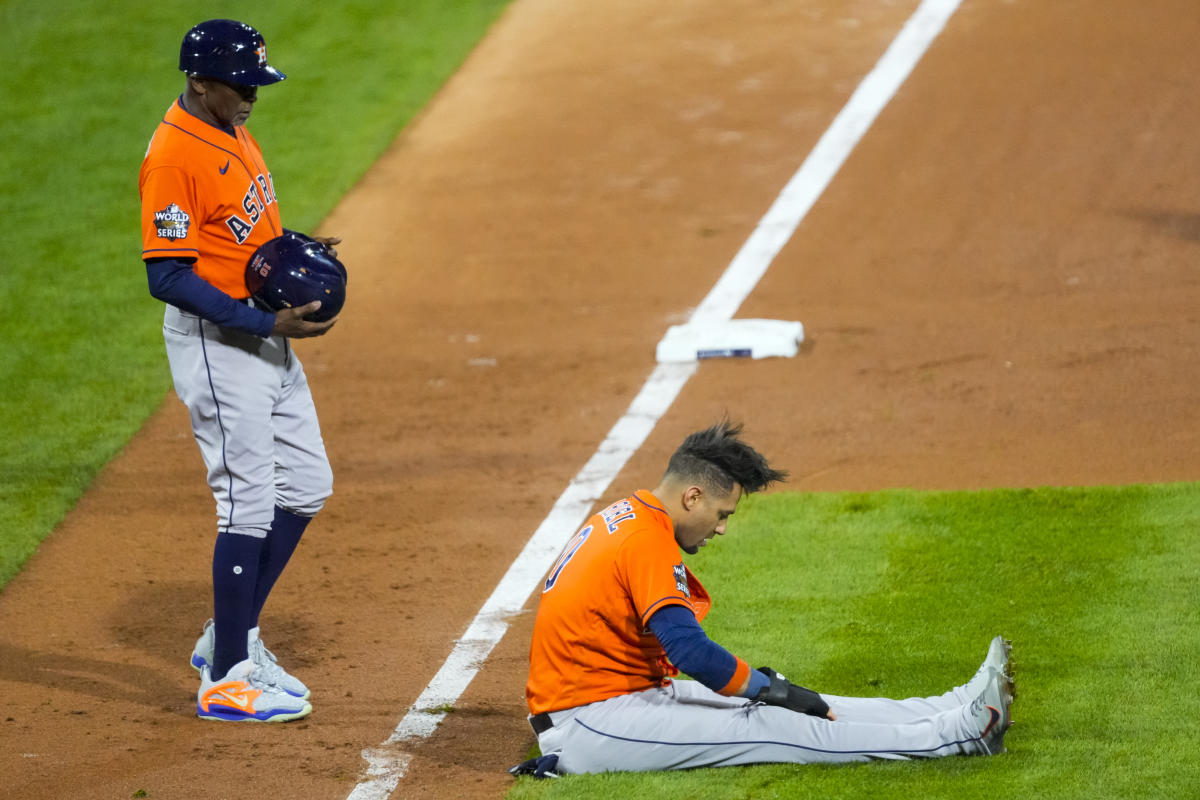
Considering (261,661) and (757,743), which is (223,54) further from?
(757,743)

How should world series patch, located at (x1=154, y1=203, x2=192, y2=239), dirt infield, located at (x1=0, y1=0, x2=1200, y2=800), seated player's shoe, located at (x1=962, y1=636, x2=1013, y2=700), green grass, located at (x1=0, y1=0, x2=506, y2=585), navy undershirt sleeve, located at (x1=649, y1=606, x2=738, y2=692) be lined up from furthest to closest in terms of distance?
green grass, located at (x1=0, y1=0, x2=506, y2=585) → dirt infield, located at (x1=0, y1=0, x2=1200, y2=800) → world series patch, located at (x1=154, y1=203, x2=192, y2=239) → seated player's shoe, located at (x1=962, y1=636, x2=1013, y2=700) → navy undershirt sleeve, located at (x1=649, y1=606, x2=738, y2=692)

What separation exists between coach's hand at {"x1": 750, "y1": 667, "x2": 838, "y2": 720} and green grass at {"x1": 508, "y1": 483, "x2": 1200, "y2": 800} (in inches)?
7.4

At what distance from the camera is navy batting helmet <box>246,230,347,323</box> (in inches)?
198

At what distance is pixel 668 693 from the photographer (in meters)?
4.73

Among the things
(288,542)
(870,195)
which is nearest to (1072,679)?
(288,542)

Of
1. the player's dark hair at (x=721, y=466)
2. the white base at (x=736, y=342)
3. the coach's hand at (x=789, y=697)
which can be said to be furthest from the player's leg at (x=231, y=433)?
the white base at (x=736, y=342)

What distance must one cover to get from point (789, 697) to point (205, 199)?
238 centimetres

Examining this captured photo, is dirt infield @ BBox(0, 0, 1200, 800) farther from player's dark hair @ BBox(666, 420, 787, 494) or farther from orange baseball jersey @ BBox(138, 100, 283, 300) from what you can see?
orange baseball jersey @ BBox(138, 100, 283, 300)

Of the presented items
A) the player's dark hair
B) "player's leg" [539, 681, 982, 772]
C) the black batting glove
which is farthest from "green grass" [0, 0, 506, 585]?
the black batting glove

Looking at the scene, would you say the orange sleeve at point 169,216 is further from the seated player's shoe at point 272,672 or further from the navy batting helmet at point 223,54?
the seated player's shoe at point 272,672

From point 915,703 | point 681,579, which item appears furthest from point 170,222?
point 915,703

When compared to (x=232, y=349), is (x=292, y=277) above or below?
above

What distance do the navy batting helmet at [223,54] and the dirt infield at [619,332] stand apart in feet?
6.91

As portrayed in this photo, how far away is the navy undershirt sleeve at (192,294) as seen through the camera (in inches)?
191
